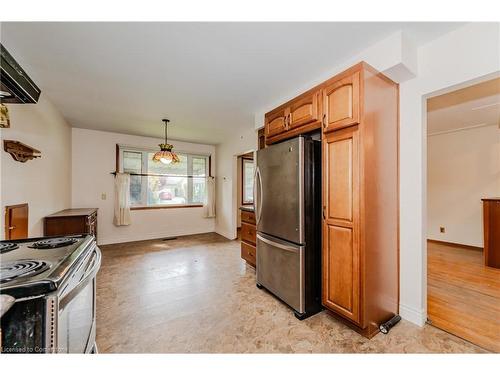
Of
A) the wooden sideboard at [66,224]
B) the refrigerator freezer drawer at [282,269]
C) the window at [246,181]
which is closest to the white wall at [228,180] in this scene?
the window at [246,181]

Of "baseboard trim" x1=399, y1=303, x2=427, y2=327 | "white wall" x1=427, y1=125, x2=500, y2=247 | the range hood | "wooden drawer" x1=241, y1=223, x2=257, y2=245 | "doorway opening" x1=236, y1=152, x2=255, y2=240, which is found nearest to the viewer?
the range hood

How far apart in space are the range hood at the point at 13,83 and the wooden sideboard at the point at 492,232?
524cm

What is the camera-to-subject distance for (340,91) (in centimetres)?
177

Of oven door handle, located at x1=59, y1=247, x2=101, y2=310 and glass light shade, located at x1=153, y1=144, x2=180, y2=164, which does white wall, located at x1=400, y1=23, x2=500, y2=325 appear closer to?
oven door handle, located at x1=59, y1=247, x2=101, y2=310

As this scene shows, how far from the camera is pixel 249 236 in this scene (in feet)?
10.4

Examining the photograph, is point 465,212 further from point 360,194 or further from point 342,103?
point 342,103

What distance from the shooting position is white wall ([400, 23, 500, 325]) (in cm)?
163

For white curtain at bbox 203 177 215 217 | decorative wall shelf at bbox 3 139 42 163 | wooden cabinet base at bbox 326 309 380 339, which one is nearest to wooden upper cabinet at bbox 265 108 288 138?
wooden cabinet base at bbox 326 309 380 339

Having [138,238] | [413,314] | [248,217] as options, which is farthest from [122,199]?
[413,314]

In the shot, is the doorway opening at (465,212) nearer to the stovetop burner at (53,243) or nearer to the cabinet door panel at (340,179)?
the cabinet door panel at (340,179)

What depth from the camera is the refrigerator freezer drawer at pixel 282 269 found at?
196 cm

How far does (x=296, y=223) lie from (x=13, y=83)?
2.04m

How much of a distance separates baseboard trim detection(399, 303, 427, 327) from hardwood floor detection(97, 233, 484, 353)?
5 cm
